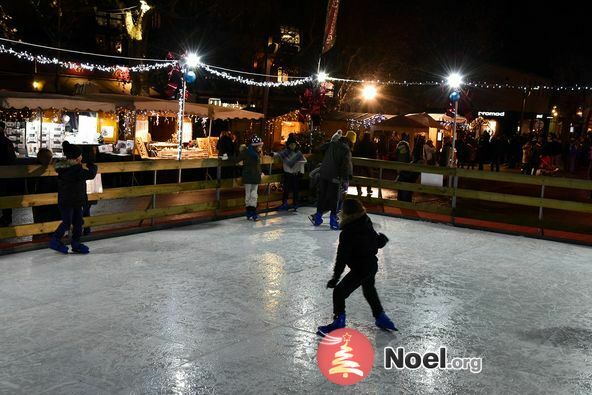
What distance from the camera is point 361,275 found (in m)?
5.12

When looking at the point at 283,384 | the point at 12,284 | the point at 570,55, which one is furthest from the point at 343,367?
the point at 570,55

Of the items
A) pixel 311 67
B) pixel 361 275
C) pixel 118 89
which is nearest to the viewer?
pixel 361 275

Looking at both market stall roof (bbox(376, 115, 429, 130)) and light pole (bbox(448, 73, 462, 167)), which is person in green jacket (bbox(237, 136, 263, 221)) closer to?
light pole (bbox(448, 73, 462, 167))

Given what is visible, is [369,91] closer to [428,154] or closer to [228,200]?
[428,154]

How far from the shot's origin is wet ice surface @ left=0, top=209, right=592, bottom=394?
4.39 meters

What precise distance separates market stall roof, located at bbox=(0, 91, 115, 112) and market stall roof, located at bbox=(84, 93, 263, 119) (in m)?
0.83

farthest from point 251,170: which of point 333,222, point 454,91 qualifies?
point 454,91

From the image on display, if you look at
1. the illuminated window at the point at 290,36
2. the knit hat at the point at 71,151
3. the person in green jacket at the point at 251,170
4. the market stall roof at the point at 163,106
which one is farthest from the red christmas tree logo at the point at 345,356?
the illuminated window at the point at 290,36

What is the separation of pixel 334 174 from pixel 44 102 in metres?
7.90

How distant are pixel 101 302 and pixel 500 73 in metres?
42.2

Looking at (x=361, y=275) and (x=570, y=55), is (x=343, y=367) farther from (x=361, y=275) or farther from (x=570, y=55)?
(x=570, y=55)

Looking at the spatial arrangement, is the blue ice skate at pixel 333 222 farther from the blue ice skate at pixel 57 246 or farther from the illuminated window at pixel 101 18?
the illuminated window at pixel 101 18

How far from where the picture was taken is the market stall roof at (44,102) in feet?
46.2

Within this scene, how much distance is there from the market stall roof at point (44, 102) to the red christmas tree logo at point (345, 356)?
1133 cm
